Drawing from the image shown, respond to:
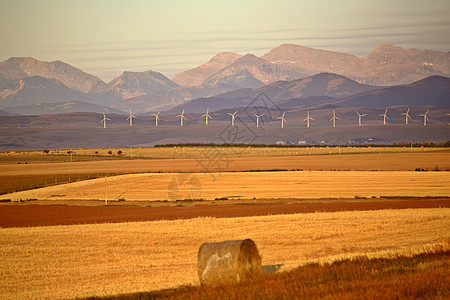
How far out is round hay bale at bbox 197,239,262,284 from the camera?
16.6 metres

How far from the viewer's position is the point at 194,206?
4525 cm

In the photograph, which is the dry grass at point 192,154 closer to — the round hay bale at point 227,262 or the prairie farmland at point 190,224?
the prairie farmland at point 190,224

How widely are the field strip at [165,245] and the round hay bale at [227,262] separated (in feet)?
5.60

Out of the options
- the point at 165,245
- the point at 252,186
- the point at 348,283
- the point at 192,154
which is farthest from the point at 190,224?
the point at 192,154

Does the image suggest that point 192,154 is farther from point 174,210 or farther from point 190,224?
point 190,224

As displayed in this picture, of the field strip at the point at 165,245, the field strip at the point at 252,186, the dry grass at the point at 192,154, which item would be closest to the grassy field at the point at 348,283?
the field strip at the point at 165,245

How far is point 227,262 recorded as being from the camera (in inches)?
662

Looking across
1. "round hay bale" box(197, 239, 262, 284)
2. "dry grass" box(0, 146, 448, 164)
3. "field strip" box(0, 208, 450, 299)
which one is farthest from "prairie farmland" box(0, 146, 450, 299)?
"dry grass" box(0, 146, 448, 164)

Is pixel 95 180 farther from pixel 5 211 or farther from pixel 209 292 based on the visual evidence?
pixel 209 292

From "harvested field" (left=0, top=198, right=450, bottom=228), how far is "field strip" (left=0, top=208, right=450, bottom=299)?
156 inches

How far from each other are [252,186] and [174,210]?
53.7ft

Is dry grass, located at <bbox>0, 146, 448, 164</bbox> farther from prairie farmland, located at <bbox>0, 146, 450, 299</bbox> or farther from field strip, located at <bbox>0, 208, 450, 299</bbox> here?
field strip, located at <bbox>0, 208, 450, 299</bbox>

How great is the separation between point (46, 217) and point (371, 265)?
28415mm

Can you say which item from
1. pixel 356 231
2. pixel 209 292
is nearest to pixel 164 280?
pixel 209 292
